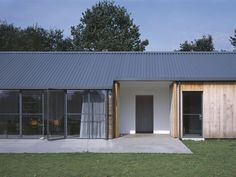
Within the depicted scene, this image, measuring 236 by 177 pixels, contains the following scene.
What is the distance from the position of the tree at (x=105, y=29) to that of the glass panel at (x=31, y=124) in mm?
26124

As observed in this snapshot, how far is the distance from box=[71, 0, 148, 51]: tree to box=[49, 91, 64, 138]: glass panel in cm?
2560

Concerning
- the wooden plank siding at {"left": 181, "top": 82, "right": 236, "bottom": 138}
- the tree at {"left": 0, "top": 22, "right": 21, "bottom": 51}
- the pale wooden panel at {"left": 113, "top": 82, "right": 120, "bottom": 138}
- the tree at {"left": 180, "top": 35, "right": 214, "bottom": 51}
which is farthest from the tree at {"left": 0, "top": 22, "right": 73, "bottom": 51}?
the wooden plank siding at {"left": 181, "top": 82, "right": 236, "bottom": 138}

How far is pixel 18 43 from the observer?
5003 centimetres

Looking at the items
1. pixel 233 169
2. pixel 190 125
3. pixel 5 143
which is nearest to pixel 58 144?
pixel 5 143

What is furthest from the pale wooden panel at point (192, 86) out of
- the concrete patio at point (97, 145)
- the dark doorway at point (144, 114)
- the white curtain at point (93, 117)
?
the white curtain at point (93, 117)

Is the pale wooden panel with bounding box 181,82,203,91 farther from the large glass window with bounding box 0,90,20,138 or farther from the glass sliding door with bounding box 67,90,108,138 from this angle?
the large glass window with bounding box 0,90,20,138

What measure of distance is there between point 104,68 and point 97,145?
7.15 meters

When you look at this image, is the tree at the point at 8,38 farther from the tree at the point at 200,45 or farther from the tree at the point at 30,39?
the tree at the point at 200,45

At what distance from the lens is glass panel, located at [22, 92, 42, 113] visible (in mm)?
23281

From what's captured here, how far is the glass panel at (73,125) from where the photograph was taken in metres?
23.2

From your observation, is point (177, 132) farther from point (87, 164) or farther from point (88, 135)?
point (87, 164)

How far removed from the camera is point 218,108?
23.5m

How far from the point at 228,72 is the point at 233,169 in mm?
12310

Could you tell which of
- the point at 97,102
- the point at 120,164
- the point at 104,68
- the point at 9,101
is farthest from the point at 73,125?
the point at 120,164
